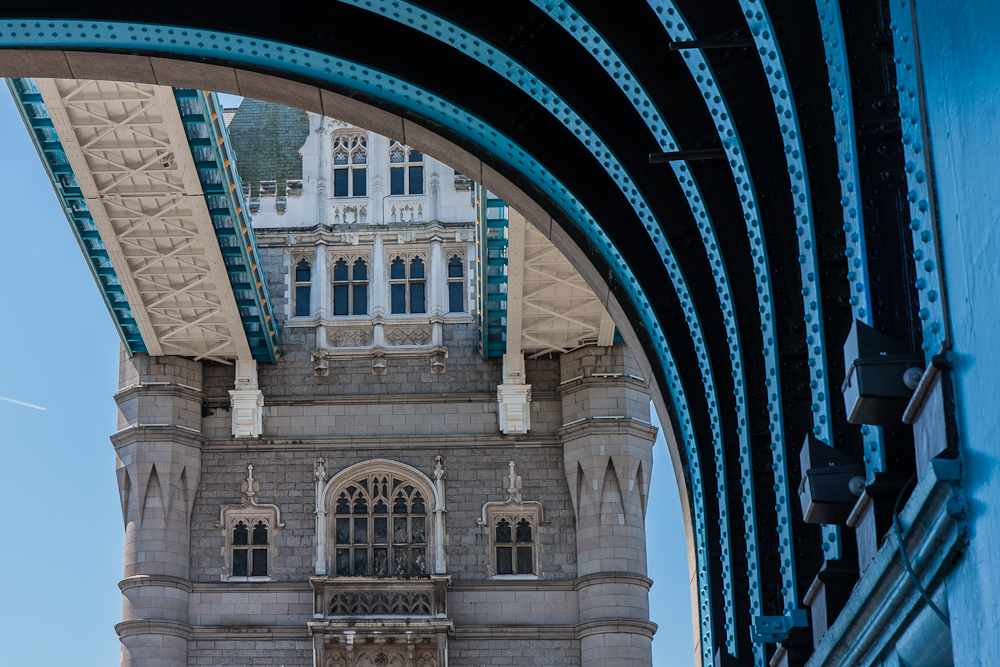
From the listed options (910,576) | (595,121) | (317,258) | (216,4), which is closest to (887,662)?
(910,576)

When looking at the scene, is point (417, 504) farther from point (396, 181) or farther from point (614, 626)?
point (396, 181)

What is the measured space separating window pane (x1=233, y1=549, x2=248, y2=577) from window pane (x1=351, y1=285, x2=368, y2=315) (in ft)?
19.6

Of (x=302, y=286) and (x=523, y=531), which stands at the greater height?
(x=302, y=286)

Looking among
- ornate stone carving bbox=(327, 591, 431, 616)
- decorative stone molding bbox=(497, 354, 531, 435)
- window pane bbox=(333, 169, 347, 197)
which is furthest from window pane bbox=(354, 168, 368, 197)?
ornate stone carving bbox=(327, 591, 431, 616)

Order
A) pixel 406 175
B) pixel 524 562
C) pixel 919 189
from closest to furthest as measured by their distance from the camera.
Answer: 1. pixel 919 189
2. pixel 524 562
3. pixel 406 175

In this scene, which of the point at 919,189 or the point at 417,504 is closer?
the point at 919,189

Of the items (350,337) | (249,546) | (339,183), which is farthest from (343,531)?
(339,183)

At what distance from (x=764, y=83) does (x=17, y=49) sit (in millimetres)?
8352

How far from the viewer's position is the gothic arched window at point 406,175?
1314 inches

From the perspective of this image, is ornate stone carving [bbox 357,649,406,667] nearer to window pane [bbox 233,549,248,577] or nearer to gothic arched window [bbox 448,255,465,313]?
window pane [bbox 233,549,248,577]

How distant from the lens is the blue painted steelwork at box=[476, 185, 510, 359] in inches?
1092

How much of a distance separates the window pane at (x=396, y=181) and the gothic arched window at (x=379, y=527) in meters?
6.72

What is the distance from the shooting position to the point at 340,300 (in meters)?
32.8

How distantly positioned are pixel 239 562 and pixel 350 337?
559 cm
